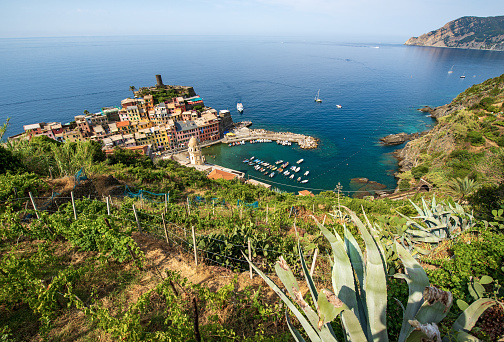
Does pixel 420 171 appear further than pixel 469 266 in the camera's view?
Yes

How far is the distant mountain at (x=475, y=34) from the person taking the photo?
160 m

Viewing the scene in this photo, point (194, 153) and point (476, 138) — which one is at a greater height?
point (476, 138)

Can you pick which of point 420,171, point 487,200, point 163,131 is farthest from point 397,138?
point 163,131

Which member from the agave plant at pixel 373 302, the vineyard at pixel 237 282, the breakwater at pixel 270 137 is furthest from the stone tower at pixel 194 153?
the agave plant at pixel 373 302

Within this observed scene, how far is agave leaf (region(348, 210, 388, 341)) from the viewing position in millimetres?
Answer: 2129

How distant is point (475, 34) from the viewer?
175 metres

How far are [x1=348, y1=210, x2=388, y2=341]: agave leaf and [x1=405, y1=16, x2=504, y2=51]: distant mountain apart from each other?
783 feet

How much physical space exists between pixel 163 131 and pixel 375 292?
148ft

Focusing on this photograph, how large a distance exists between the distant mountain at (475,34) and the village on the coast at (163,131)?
694ft

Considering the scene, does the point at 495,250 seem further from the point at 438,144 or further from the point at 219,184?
the point at 438,144

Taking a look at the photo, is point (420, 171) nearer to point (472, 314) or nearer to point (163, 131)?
point (472, 314)

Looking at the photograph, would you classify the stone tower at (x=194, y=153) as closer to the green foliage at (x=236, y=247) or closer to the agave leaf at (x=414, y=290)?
the green foliage at (x=236, y=247)

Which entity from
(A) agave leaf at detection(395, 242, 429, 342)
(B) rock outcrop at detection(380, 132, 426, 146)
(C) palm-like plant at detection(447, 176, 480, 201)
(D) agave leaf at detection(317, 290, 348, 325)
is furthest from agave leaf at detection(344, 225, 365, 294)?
(B) rock outcrop at detection(380, 132, 426, 146)

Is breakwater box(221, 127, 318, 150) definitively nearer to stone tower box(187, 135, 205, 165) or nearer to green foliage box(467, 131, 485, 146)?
stone tower box(187, 135, 205, 165)
